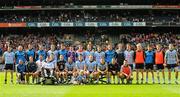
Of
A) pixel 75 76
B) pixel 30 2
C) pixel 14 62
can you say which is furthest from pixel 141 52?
pixel 30 2

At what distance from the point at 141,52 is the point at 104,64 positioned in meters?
2.17

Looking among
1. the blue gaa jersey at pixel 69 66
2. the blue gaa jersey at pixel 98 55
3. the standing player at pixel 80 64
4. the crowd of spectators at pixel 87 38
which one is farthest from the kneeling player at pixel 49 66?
the crowd of spectators at pixel 87 38

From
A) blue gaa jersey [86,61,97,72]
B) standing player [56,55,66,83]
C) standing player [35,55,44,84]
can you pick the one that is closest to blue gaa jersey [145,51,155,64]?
blue gaa jersey [86,61,97,72]

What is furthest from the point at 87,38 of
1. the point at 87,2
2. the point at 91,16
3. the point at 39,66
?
the point at 39,66

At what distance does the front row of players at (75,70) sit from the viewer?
79.7 feet

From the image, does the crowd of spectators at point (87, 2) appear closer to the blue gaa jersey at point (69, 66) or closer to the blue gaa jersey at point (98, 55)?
the blue gaa jersey at point (98, 55)

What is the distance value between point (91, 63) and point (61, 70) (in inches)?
67.2

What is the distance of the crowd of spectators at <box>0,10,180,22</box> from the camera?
59709 millimetres

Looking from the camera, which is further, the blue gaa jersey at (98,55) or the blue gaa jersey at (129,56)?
the blue gaa jersey at (98,55)

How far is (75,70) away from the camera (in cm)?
2453

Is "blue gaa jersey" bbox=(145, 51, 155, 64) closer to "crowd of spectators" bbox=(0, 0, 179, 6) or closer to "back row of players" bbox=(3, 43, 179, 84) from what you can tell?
"back row of players" bbox=(3, 43, 179, 84)

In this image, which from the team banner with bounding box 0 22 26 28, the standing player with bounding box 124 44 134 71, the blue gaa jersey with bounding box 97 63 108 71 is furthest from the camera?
the team banner with bounding box 0 22 26 28

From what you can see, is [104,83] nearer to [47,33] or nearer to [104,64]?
[104,64]

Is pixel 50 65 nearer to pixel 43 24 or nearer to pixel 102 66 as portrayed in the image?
pixel 102 66
